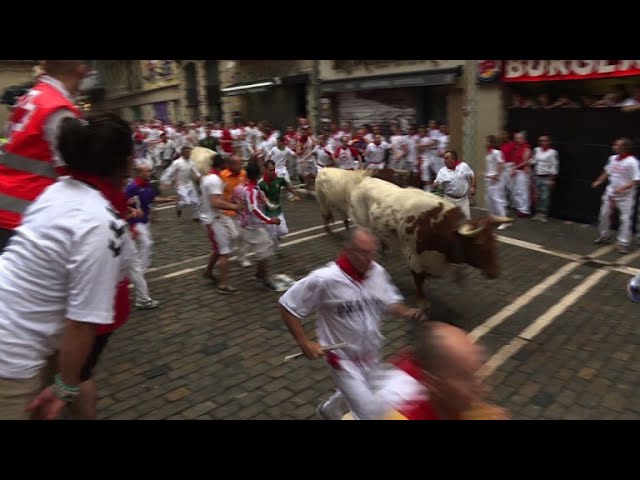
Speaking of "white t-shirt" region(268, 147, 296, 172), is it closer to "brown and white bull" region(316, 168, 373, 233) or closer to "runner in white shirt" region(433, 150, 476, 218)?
"brown and white bull" region(316, 168, 373, 233)

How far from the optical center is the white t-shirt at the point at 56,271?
197 cm

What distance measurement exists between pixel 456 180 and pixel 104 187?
27.7 feet

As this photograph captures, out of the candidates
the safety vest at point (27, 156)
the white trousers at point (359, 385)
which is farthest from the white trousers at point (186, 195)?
the safety vest at point (27, 156)

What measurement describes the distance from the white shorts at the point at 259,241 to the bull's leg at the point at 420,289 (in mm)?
2397

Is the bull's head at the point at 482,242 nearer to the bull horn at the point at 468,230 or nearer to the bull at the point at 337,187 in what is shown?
the bull horn at the point at 468,230

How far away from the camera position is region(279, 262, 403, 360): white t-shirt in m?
3.52

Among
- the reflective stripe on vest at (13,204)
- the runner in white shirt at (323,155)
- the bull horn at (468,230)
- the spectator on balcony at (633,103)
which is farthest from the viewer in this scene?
the runner in white shirt at (323,155)

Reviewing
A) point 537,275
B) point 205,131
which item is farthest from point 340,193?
point 205,131

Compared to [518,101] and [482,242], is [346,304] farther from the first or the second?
[518,101]

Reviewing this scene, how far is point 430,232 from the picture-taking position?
6.80m

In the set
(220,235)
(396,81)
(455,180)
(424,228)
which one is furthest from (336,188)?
(396,81)

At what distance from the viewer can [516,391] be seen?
4.93m

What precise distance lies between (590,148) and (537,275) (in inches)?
204

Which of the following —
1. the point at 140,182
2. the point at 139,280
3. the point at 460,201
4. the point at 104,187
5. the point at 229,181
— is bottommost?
the point at 139,280
